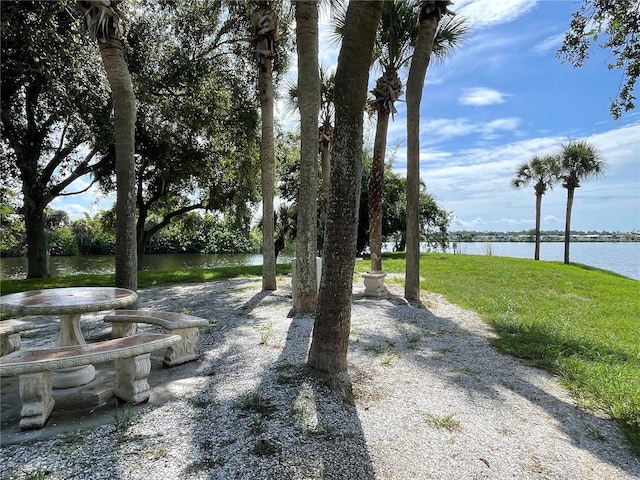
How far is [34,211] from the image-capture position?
1147cm

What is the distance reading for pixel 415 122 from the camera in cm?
704

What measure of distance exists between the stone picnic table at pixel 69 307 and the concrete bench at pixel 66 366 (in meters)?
0.47

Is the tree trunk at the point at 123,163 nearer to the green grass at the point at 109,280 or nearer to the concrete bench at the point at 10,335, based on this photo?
the concrete bench at the point at 10,335

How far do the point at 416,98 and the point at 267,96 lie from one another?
318 cm

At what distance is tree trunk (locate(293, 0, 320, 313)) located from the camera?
581 centimetres

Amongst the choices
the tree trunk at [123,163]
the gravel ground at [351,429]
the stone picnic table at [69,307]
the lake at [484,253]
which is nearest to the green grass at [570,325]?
the gravel ground at [351,429]

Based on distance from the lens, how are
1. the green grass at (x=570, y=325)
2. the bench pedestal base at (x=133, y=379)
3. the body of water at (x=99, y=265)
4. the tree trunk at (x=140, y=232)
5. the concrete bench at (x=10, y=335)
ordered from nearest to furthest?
the bench pedestal base at (x=133, y=379)
the green grass at (x=570, y=325)
the concrete bench at (x=10, y=335)
the tree trunk at (x=140, y=232)
the body of water at (x=99, y=265)

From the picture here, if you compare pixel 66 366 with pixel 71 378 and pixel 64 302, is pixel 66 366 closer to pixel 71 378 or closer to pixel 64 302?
pixel 71 378

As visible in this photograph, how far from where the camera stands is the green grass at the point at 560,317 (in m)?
3.49

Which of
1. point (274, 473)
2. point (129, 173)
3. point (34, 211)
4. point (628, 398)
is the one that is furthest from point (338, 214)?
point (34, 211)

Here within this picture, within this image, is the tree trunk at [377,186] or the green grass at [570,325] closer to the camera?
the green grass at [570,325]

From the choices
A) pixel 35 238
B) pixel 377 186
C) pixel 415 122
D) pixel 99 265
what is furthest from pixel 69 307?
pixel 99 265

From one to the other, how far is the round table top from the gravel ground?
0.84 meters

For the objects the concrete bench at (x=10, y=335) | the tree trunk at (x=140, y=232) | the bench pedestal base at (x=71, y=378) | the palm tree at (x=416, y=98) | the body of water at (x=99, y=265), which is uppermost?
the palm tree at (x=416, y=98)
